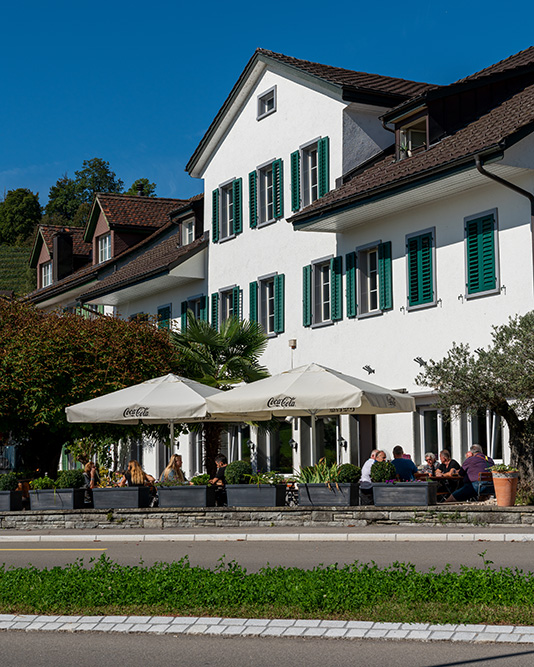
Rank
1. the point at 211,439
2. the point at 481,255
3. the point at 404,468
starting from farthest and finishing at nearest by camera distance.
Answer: the point at 211,439 < the point at 481,255 < the point at 404,468

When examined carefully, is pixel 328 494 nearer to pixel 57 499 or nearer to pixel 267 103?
pixel 57 499

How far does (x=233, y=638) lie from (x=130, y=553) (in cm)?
722

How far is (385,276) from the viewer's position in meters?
23.5

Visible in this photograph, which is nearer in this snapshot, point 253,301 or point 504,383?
point 504,383

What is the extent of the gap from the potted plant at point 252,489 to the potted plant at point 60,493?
3.16 meters

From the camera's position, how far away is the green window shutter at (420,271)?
22266 millimetres

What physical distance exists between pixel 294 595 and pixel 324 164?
18978 millimetres

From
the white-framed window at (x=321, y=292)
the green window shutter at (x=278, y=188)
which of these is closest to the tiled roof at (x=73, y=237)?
the green window shutter at (x=278, y=188)

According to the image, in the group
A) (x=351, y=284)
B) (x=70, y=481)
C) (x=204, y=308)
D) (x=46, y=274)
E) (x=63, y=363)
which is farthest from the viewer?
(x=46, y=274)

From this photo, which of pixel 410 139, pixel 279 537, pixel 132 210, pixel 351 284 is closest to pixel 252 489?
pixel 279 537

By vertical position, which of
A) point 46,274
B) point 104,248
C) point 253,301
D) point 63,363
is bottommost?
point 63,363

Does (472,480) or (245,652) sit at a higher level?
(472,480)

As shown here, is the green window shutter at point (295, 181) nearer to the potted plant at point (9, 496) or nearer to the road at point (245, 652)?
the potted plant at point (9, 496)

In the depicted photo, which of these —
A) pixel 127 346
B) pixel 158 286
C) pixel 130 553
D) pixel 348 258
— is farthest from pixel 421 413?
pixel 158 286
